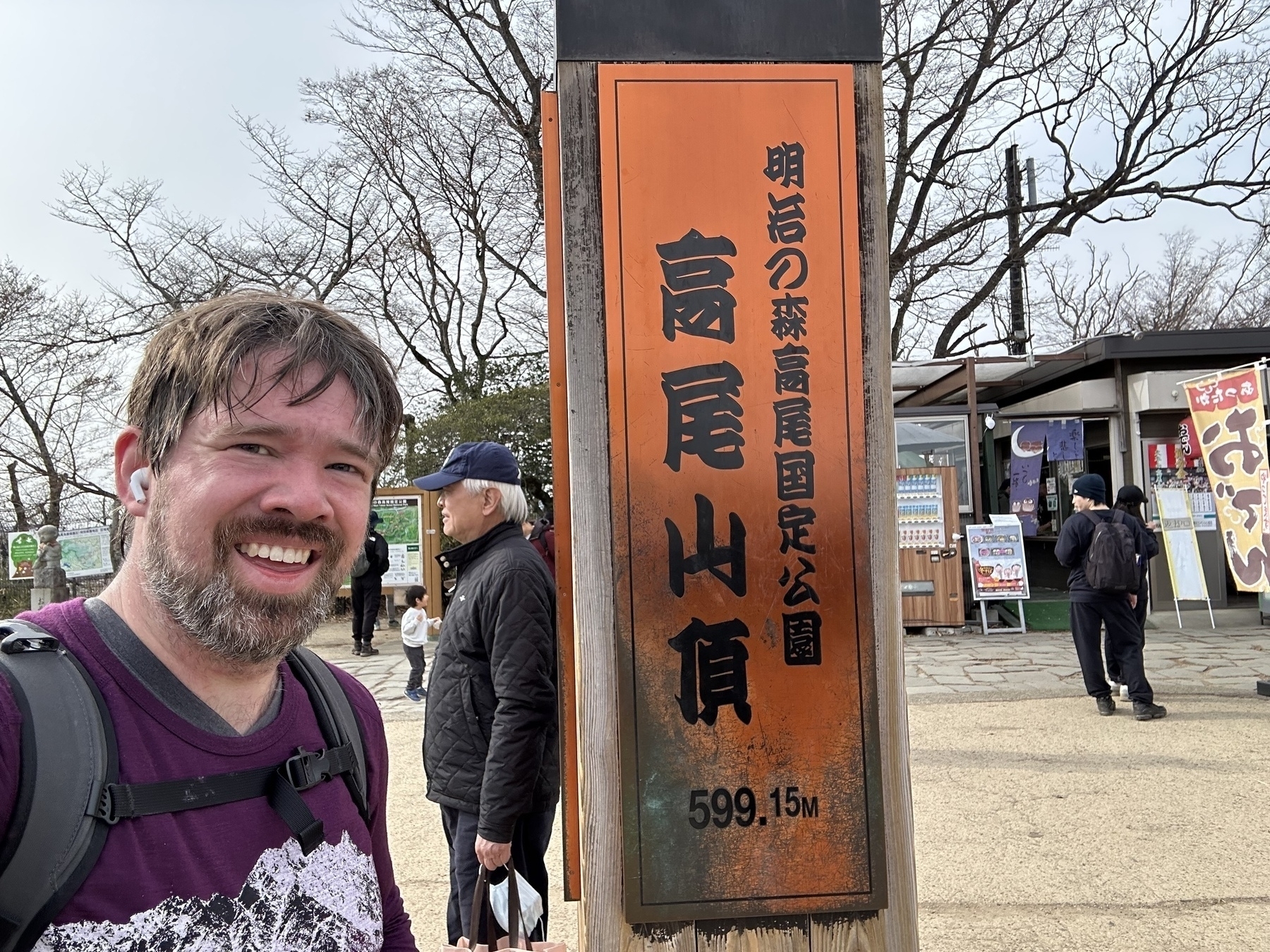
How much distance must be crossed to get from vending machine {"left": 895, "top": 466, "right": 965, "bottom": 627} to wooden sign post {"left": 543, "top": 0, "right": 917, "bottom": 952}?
356 inches

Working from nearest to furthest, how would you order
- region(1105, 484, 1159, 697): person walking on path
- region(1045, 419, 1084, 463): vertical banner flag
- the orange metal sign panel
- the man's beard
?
the man's beard < the orange metal sign panel < region(1105, 484, 1159, 697): person walking on path < region(1045, 419, 1084, 463): vertical banner flag

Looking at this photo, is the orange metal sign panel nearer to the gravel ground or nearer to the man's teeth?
the man's teeth

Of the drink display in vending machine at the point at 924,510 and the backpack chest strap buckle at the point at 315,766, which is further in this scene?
the drink display in vending machine at the point at 924,510

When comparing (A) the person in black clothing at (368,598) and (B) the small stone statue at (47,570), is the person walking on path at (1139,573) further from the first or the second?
(B) the small stone statue at (47,570)

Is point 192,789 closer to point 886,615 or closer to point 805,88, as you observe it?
point 886,615

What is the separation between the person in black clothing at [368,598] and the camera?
10477mm

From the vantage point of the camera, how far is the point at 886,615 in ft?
6.35

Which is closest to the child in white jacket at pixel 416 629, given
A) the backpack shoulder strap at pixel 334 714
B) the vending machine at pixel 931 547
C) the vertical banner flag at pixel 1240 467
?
the vending machine at pixel 931 547

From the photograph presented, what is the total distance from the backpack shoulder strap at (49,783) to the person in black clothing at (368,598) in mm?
9603

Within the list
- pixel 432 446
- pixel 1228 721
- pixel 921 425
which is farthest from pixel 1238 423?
pixel 432 446

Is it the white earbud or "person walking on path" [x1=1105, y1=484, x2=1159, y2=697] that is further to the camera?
"person walking on path" [x1=1105, y1=484, x2=1159, y2=697]

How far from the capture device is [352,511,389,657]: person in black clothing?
10.5 m

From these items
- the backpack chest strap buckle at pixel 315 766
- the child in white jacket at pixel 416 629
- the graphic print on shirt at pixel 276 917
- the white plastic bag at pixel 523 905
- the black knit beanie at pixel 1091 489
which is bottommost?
the white plastic bag at pixel 523 905

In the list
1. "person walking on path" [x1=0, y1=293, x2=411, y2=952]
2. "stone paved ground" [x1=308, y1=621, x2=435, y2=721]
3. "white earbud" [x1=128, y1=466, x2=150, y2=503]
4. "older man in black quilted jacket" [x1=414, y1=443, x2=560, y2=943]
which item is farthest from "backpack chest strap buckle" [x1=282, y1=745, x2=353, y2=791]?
"stone paved ground" [x1=308, y1=621, x2=435, y2=721]
